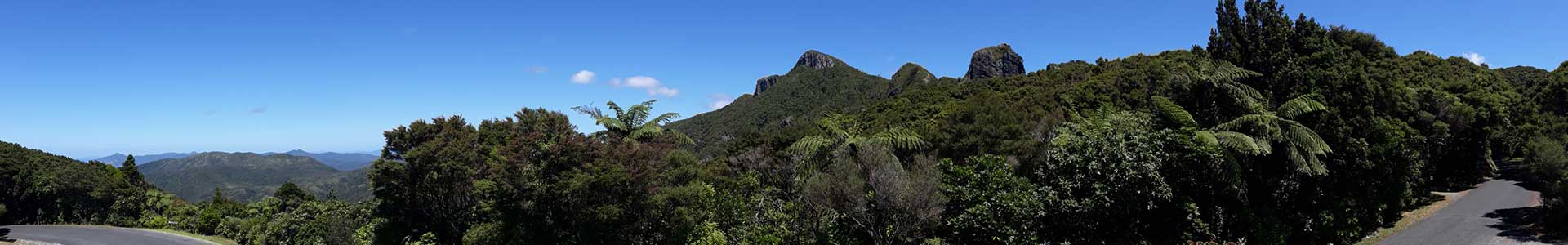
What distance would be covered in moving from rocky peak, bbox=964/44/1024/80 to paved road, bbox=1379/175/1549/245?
66233mm

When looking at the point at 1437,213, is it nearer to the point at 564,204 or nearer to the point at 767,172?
the point at 767,172

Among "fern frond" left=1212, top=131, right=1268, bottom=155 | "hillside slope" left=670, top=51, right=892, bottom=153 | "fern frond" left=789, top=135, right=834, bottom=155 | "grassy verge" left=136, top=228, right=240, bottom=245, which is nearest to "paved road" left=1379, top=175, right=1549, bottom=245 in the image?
"fern frond" left=1212, top=131, right=1268, bottom=155

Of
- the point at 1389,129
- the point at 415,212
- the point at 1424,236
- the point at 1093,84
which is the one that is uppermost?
the point at 1093,84

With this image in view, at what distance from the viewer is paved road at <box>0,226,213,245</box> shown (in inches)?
1286

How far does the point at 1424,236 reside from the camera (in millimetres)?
18656

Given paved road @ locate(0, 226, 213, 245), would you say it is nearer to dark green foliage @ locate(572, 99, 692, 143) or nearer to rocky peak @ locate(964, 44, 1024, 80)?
dark green foliage @ locate(572, 99, 692, 143)

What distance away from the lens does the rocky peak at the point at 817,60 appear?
152 m

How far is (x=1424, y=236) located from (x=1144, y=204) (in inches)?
549

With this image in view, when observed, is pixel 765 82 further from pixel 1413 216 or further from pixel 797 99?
pixel 1413 216

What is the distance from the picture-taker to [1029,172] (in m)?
16.3

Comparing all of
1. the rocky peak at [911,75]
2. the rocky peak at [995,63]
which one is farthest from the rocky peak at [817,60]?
the rocky peak at [995,63]

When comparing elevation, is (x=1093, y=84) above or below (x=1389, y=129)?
above

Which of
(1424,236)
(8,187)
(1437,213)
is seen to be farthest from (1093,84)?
(8,187)

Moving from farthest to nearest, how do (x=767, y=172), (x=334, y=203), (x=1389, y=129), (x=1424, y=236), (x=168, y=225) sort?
(x=168, y=225) → (x=334, y=203) → (x=767, y=172) → (x=1424, y=236) → (x=1389, y=129)
